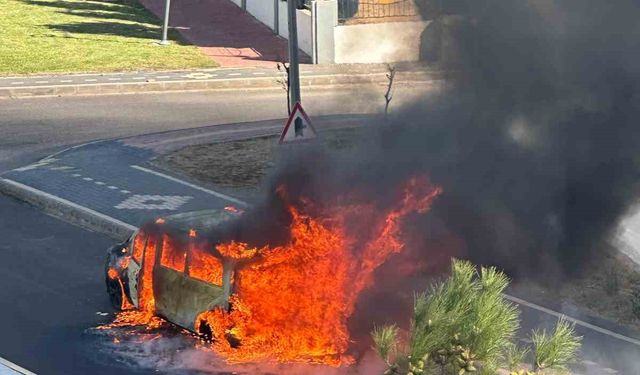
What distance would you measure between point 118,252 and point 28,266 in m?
2.40

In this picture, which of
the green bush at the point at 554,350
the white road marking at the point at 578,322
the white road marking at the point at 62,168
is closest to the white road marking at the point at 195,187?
the white road marking at the point at 62,168

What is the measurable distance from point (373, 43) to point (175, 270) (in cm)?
1685

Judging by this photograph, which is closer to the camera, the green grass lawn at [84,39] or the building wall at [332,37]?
the building wall at [332,37]

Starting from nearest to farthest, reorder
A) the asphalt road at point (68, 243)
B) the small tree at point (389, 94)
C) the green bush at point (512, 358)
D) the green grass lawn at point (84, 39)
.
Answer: the green bush at point (512, 358)
the asphalt road at point (68, 243)
the small tree at point (389, 94)
the green grass lawn at point (84, 39)

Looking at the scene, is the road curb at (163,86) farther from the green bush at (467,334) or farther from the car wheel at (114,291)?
the green bush at (467,334)

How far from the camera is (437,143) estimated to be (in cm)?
1302

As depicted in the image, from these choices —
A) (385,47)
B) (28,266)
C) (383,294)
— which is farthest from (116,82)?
(383,294)

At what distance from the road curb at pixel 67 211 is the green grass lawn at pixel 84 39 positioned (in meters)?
11.4

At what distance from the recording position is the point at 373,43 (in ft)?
91.7

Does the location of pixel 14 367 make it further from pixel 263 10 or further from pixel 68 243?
pixel 263 10

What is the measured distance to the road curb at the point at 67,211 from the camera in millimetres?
16047

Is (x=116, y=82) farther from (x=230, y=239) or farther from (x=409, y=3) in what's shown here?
(x=230, y=239)

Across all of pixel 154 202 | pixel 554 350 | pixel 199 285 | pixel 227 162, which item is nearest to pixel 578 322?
pixel 199 285

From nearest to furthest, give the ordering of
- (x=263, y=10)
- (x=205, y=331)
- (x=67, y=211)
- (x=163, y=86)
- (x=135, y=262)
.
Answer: (x=205, y=331), (x=135, y=262), (x=67, y=211), (x=163, y=86), (x=263, y=10)
